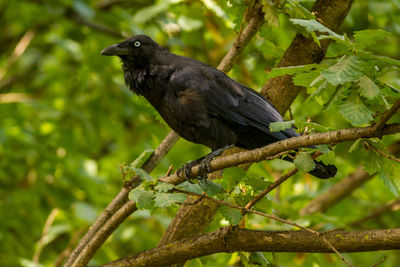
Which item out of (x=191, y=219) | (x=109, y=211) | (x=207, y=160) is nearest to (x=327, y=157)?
(x=207, y=160)

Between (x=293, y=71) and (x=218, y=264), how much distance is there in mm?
1368

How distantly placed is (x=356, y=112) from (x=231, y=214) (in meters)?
0.86

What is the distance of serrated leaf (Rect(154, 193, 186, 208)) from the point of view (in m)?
2.59

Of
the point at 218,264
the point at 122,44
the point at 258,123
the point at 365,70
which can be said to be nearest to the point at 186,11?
the point at 122,44

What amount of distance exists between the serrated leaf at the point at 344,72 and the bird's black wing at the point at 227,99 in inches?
56.9

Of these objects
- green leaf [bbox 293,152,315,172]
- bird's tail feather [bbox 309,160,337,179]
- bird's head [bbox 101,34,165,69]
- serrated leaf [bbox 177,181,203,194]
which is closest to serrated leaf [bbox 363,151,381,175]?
green leaf [bbox 293,152,315,172]

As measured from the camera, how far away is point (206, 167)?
364 centimetres

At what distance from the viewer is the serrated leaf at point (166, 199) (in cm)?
259

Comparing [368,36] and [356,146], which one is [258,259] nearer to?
[356,146]

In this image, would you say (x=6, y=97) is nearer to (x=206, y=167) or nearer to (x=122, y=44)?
(x=122, y=44)

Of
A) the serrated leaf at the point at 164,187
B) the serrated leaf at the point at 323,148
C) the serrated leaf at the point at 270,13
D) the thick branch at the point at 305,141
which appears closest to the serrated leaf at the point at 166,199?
the serrated leaf at the point at 164,187

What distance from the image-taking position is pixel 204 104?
399 centimetres

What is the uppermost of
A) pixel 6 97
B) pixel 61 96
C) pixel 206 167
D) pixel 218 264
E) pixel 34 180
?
pixel 61 96

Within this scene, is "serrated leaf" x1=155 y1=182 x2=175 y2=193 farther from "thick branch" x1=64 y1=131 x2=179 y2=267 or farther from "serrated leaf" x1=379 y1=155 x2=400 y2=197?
"serrated leaf" x1=379 y1=155 x2=400 y2=197
